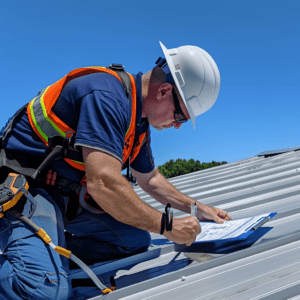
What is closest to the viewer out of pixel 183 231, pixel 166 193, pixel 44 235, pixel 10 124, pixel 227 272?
pixel 227 272

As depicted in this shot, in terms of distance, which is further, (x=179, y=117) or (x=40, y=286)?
(x=179, y=117)

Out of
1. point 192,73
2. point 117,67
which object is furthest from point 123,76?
point 192,73

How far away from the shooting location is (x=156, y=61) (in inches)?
85.7

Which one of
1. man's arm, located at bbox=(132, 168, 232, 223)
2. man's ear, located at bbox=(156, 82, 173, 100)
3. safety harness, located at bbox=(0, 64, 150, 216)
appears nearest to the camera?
safety harness, located at bbox=(0, 64, 150, 216)

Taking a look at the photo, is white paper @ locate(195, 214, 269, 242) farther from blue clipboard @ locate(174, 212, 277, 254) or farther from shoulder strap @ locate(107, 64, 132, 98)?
shoulder strap @ locate(107, 64, 132, 98)

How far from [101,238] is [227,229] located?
0.93 meters

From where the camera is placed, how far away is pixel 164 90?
2084 mm

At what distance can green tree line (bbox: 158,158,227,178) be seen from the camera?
14527mm

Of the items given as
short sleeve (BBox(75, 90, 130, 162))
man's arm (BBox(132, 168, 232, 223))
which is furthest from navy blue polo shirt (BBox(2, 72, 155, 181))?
man's arm (BBox(132, 168, 232, 223))

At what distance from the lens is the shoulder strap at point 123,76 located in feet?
6.18

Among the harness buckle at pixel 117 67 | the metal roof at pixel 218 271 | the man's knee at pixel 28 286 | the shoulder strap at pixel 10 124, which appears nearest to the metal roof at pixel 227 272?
the metal roof at pixel 218 271

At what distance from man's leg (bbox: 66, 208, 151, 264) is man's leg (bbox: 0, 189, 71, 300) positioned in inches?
19.3

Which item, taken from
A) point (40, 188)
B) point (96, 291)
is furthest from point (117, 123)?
point (96, 291)

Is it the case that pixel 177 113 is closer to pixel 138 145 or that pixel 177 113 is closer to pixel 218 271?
pixel 138 145
